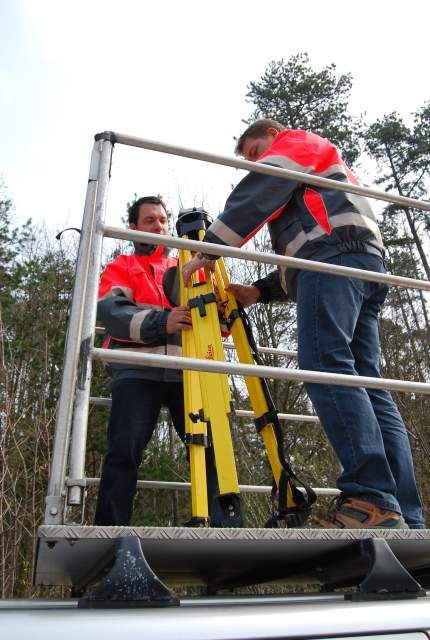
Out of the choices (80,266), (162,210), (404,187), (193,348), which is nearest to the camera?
(80,266)

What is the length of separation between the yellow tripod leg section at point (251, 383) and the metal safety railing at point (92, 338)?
587 mm

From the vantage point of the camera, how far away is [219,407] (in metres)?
2.22

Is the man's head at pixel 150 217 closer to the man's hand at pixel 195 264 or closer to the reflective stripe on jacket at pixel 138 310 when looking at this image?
the reflective stripe on jacket at pixel 138 310

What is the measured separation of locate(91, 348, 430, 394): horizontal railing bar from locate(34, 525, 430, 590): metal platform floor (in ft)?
1.22

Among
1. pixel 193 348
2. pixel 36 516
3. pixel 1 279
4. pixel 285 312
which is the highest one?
pixel 1 279

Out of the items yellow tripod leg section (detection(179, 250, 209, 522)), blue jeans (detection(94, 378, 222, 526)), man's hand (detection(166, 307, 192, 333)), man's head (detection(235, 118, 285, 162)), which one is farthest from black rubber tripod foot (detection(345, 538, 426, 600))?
man's head (detection(235, 118, 285, 162))

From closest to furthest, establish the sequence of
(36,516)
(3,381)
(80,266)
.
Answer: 1. (80,266)
2. (36,516)
3. (3,381)

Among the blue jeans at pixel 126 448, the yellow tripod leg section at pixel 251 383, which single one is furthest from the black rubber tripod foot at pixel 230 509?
the blue jeans at pixel 126 448

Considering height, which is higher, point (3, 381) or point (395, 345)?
point (395, 345)

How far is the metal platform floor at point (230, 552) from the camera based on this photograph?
1.36 metres

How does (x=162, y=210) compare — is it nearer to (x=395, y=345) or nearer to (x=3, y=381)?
(x=3, y=381)

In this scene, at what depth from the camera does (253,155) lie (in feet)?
9.25

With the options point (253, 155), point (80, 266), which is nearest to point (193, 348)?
point (253, 155)

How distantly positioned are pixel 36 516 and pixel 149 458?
2675 mm
